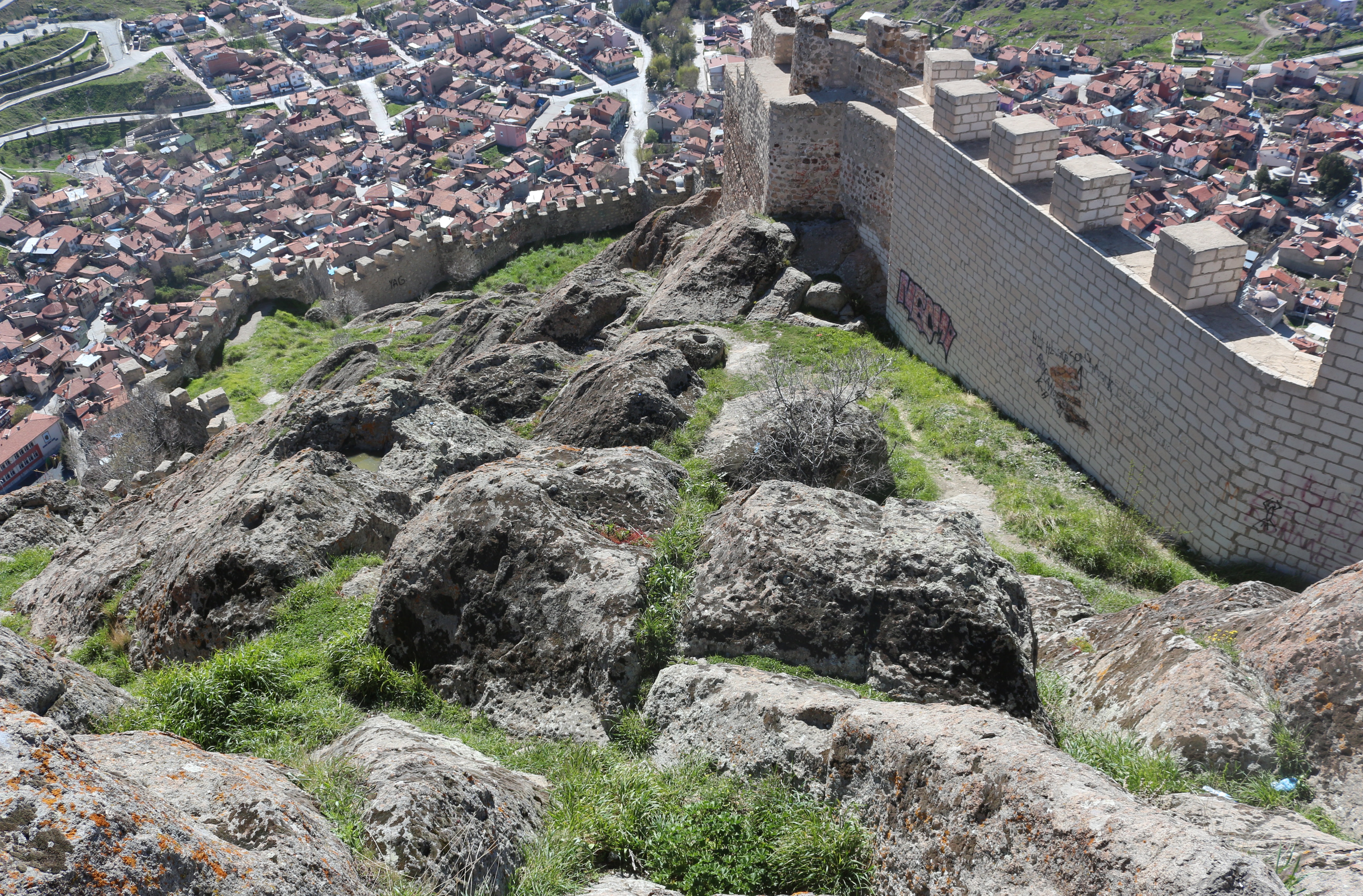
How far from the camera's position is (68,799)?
9.30 feet

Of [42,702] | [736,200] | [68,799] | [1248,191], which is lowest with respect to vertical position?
[1248,191]

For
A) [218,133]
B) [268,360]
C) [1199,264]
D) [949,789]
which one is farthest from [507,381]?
[218,133]

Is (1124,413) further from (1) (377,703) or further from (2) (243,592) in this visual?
(2) (243,592)

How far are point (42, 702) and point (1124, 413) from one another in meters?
10.5

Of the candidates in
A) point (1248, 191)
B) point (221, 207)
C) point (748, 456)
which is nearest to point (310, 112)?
point (221, 207)

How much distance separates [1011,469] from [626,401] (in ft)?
16.5

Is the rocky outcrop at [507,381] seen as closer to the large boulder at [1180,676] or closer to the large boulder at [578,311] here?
the large boulder at [578,311]

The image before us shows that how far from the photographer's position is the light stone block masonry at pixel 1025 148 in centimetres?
1180

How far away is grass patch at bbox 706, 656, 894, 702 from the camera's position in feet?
19.5

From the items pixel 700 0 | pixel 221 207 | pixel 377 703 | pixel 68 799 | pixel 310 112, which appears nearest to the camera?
pixel 68 799

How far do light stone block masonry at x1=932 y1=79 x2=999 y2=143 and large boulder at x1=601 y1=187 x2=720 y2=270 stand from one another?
35.3ft

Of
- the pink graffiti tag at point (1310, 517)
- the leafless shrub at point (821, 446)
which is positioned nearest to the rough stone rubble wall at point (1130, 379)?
the pink graffiti tag at point (1310, 517)

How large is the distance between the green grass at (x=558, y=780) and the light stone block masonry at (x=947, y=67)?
12001 millimetres

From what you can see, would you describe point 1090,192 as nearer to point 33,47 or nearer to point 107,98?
point 107,98
